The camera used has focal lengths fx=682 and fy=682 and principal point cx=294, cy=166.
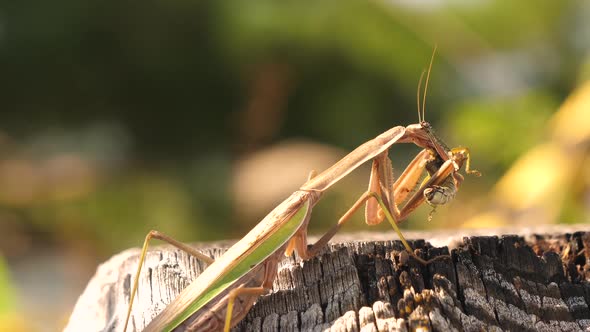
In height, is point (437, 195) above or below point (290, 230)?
above

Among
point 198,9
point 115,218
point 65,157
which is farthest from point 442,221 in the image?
point 65,157

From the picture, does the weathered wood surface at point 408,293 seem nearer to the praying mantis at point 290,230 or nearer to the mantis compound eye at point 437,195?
the praying mantis at point 290,230

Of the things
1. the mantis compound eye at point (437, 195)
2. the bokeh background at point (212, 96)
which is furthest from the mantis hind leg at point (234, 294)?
the bokeh background at point (212, 96)

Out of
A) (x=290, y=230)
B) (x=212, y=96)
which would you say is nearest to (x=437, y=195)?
(x=290, y=230)

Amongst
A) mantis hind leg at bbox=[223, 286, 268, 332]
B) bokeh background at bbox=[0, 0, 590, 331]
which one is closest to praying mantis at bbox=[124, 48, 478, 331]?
mantis hind leg at bbox=[223, 286, 268, 332]

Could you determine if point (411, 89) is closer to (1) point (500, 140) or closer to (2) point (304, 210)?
(1) point (500, 140)

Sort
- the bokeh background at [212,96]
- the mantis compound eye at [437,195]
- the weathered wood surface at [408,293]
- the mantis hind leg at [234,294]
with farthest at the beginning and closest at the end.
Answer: the bokeh background at [212,96], the mantis compound eye at [437,195], the mantis hind leg at [234,294], the weathered wood surface at [408,293]

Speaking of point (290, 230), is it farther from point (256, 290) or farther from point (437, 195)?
point (437, 195)
